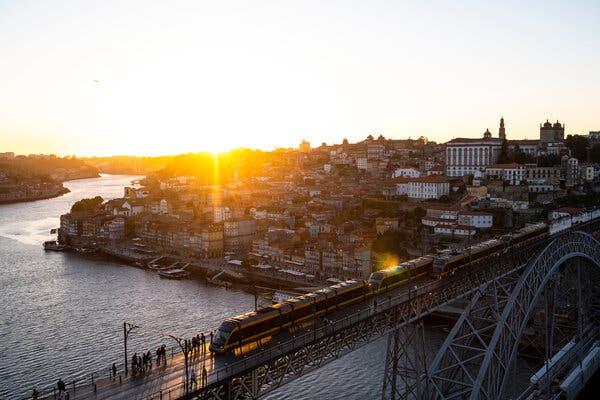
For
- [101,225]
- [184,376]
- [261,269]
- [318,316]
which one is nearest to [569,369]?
[318,316]

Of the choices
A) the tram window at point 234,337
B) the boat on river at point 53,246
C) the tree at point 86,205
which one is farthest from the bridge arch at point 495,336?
the tree at point 86,205

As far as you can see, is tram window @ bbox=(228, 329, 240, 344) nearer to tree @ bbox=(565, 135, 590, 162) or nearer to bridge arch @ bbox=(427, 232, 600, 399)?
bridge arch @ bbox=(427, 232, 600, 399)

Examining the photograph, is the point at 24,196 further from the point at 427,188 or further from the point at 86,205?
the point at 427,188

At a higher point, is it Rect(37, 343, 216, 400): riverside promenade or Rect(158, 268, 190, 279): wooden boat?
Rect(37, 343, 216, 400): riverside promenade

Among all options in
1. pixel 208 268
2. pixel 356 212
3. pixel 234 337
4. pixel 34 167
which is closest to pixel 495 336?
pixel 234 337

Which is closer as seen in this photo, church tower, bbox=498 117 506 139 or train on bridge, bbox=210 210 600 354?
train on bridge, bbox=210 210 600 354

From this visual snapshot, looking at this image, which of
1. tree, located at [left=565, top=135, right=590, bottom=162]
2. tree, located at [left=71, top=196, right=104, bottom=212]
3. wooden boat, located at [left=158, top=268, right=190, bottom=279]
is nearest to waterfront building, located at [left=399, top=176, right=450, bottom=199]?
tree, located at [left=565, top=135, right=590, bottom=162]
